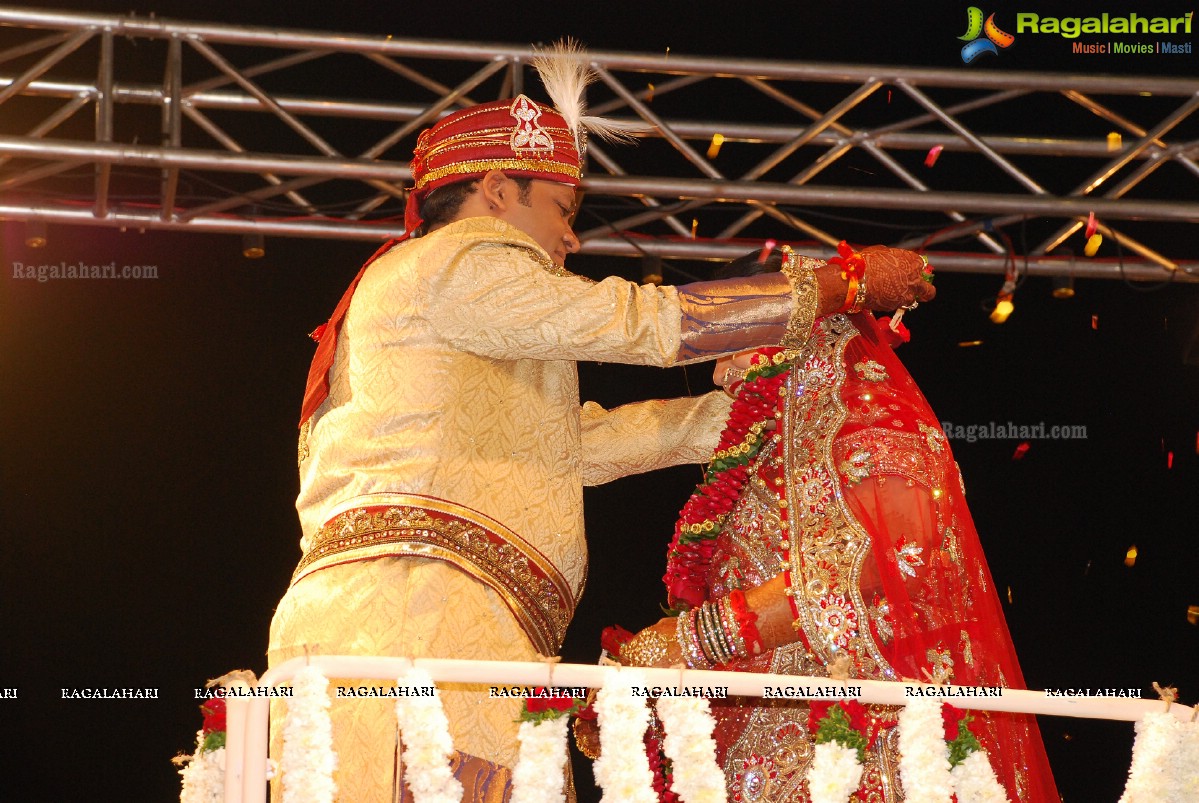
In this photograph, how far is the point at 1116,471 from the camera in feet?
18.5

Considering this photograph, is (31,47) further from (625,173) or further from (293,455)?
(625,173)

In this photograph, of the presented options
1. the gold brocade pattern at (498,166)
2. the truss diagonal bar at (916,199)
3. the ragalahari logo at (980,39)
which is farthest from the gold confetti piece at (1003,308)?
the gold brocade pattern at (498,166)

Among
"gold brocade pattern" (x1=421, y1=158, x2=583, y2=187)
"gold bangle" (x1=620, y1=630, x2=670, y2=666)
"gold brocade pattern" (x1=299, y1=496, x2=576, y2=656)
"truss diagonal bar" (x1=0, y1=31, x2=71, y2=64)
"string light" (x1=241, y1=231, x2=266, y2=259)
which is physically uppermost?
"truss diagonal bar" (x1=0, y1=31, x2=71, y2=64)

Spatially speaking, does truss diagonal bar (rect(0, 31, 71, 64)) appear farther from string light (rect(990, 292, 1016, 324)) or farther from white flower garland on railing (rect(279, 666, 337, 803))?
string light (rect(990, 292, 1016, 324))

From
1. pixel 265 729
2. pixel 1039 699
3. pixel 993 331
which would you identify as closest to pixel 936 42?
pixel 993 331

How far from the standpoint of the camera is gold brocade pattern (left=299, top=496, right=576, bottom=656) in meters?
2.60

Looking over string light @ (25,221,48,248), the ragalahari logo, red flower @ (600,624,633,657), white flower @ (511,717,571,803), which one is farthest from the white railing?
the ragalahari logo

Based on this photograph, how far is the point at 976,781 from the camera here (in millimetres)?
2252

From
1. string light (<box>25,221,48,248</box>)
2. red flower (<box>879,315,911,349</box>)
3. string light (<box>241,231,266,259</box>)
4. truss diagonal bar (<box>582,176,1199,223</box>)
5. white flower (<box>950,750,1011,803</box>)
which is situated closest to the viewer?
white flower (<box>950,750,1011,803</box>)

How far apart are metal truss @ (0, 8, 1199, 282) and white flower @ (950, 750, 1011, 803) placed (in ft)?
8.38

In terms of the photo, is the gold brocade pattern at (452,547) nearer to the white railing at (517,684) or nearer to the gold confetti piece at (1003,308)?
the white railing at (517,684)

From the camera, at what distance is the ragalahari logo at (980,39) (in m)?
5.02

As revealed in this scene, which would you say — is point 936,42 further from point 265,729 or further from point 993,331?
point 265,729

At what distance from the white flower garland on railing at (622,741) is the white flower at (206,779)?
0.62 m
